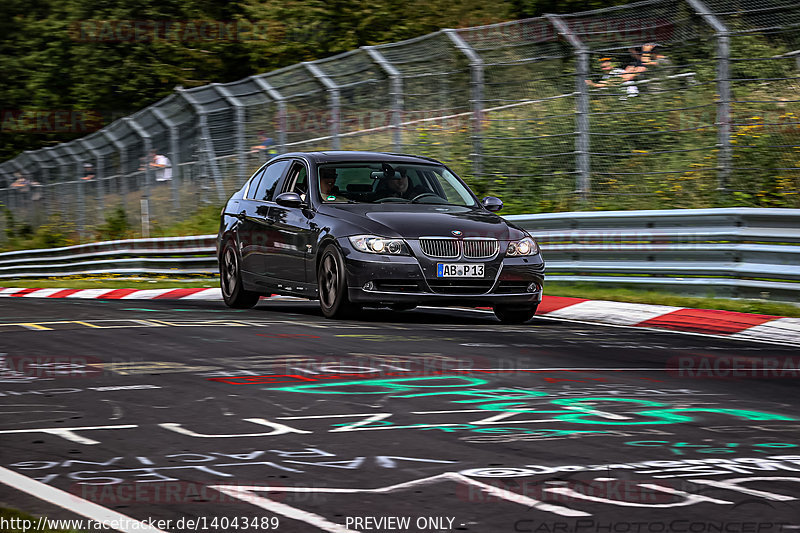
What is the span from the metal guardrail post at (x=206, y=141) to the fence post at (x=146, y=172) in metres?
1.64

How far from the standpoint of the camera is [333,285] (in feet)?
37.8

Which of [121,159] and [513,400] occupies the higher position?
[121,159]

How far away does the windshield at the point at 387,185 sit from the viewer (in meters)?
12.3

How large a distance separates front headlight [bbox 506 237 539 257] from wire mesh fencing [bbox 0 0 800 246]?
4.11 m

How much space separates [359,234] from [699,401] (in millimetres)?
4829

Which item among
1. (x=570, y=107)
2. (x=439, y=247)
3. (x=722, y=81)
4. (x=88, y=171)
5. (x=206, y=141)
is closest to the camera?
(x=439, y=247)

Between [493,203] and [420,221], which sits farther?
[493,203]

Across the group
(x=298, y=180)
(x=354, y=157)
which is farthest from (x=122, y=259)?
(x=354, y=157)

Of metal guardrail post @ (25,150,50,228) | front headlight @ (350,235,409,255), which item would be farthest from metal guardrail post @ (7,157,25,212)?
front headlight @ (350,235,409,255)

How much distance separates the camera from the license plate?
36.7 feet

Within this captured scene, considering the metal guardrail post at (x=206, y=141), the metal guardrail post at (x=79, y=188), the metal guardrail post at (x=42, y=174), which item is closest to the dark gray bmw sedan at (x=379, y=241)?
the metal guardrail post at (x=206, y=141)

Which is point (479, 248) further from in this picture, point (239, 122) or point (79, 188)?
point (79, 188)

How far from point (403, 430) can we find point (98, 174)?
25317 millimetres

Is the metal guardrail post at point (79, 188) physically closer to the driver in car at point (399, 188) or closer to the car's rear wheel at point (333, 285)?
the driver in car at point (399, 188)
